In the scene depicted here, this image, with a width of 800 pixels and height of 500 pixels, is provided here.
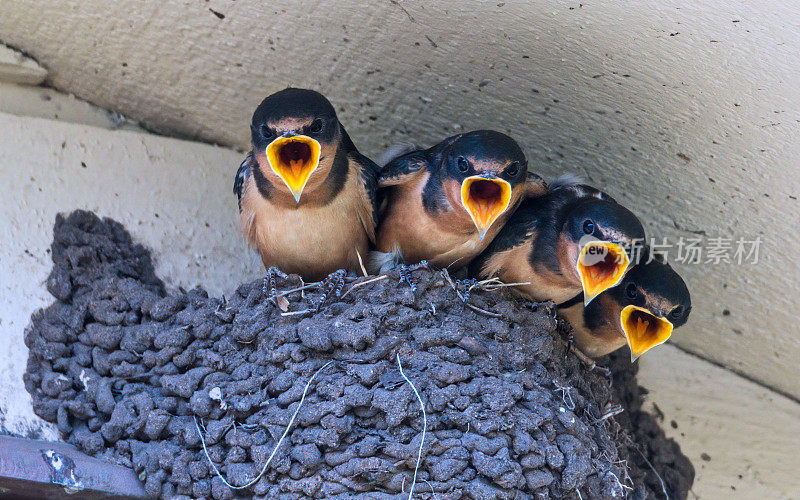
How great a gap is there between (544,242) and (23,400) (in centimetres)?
165

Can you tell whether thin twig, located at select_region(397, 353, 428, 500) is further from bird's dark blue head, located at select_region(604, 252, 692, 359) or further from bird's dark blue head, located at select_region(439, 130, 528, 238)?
bird's dark blue head, located at select_region(604, 252, 692, 359)

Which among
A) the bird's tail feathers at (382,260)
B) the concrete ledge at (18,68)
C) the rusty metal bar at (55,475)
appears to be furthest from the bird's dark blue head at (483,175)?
the concrete ledge at (18,68)

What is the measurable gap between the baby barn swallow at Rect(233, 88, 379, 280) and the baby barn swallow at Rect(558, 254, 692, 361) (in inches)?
31.9

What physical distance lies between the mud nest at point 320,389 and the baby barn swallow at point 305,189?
188 mm

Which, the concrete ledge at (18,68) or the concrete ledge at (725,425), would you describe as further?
the concrete ledge at (725,425)

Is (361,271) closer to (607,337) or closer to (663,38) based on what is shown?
(607,337)

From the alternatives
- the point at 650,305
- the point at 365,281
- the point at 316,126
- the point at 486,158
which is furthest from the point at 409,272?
the point at 650,305

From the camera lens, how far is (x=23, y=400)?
8.49 ft

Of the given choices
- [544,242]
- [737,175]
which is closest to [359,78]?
[544,242]

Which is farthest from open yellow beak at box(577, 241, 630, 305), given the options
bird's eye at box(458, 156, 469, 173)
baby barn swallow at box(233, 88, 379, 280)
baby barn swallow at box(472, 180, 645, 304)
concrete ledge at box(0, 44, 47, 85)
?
concrete ledge at box(0, 44, 47, 85)

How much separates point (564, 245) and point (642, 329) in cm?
38

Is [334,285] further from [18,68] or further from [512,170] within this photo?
[18,68]

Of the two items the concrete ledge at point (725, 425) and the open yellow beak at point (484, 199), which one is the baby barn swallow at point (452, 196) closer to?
the open yellow beak at point (484, 199)

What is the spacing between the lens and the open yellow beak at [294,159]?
2.52 meters
